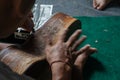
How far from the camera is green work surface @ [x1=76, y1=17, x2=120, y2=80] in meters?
0.95

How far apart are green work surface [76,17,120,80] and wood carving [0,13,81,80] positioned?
3.9 inches

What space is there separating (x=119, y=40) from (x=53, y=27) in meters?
0.30

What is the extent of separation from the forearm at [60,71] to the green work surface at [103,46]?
0.48ft

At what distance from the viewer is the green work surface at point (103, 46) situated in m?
0.95

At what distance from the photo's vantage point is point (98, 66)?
0.98 meters

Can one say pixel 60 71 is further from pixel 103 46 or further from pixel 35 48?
pixel 103 46

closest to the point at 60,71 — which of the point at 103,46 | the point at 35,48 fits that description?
the point at 35,48

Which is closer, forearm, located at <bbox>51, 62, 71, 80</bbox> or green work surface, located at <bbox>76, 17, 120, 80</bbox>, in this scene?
forearm, located at <bbox>51, 62, 71, 80</bbox>

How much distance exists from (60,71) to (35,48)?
21cm

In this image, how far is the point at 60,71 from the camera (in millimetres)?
805

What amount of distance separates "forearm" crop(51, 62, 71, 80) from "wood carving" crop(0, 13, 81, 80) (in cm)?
8

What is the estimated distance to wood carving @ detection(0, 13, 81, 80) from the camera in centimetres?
85

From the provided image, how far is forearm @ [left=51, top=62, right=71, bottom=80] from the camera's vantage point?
31.3 inches

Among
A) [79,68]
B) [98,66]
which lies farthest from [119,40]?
[79,68]
